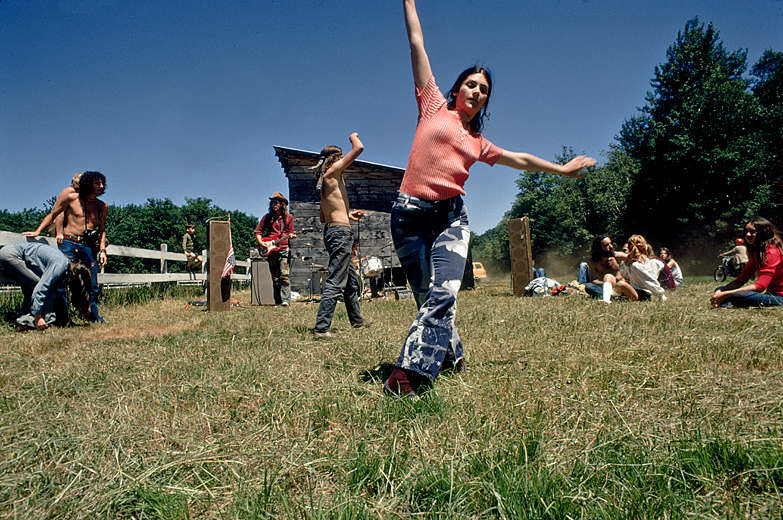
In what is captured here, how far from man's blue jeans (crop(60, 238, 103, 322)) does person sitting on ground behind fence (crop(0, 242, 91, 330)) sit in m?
0.33

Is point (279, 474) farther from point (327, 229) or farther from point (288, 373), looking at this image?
point (327, 229)

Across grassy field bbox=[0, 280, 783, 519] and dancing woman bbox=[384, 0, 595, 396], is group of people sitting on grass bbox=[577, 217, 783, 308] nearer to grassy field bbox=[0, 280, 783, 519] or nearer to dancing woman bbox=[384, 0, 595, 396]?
grassy field bbox=[0, 280, 783, 519]

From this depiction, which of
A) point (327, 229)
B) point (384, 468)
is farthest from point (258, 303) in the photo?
point (384, 468)

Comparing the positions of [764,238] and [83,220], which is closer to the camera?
[764,238]

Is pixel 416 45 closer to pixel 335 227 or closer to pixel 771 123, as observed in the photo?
pixel 335 227

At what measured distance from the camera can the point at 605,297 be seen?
7.44 metres

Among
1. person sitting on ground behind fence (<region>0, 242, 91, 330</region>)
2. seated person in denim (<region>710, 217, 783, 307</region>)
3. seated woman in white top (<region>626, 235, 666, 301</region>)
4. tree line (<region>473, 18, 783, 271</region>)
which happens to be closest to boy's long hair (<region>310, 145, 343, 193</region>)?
person sitting on ground behind fence (<region>0, 242, 91, 330</region>)

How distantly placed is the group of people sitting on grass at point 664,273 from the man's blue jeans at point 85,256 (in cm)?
863

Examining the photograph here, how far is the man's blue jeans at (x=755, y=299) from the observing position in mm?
6340

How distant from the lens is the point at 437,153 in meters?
2.56

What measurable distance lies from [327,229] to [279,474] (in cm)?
373

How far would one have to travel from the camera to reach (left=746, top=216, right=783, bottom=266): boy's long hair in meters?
6.23

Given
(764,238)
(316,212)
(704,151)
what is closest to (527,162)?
(764,238)

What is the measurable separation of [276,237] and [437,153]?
8.25 metres
